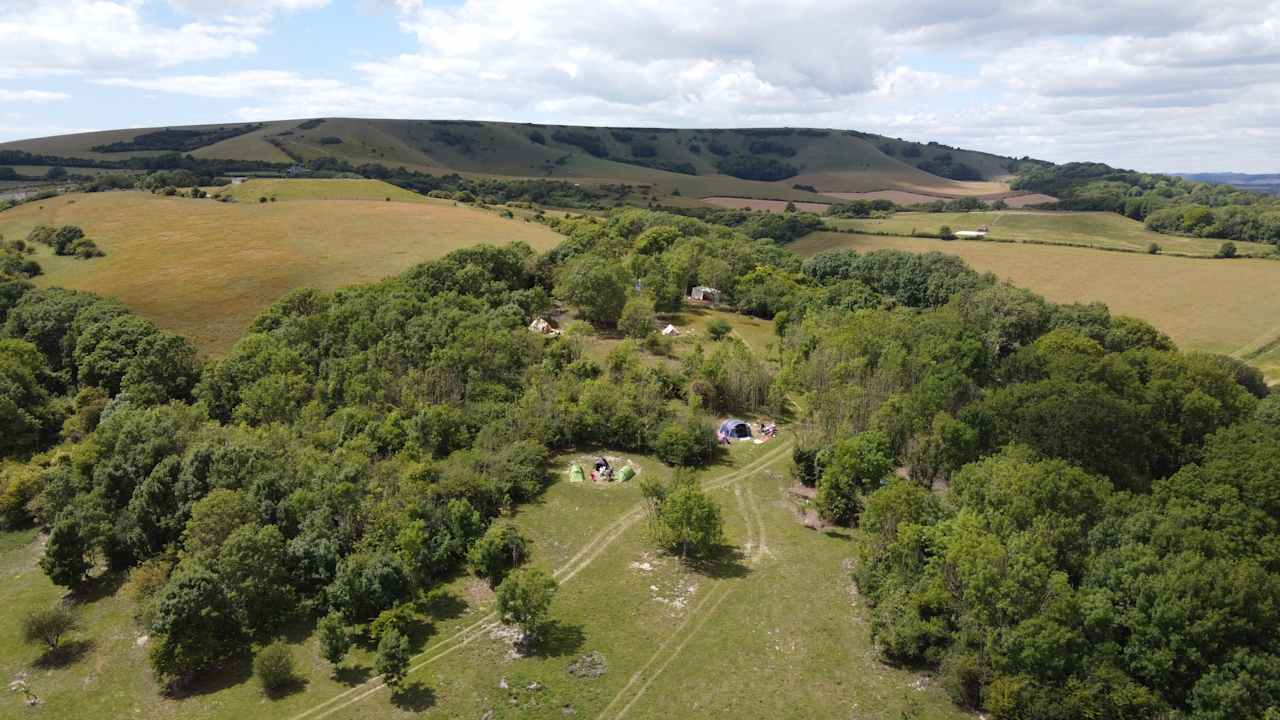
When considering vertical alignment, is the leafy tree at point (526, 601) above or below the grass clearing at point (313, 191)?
below

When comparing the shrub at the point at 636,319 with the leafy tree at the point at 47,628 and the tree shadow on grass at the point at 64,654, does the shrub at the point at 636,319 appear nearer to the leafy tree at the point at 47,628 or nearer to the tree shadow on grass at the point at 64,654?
the tree shadow on grass at the point at 64,654

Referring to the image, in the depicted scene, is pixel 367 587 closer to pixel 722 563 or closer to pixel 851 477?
pixel 722 563

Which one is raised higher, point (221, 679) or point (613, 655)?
point (613, 655)

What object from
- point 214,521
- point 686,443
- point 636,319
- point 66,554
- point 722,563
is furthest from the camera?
point 636,319

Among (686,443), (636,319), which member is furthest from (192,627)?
(636,319)

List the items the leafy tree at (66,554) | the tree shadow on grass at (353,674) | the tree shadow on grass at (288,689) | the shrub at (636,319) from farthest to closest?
the shrub at (636,319) < the leafy tree at (66,554) < the tree shadow on grass at (353,674) < the tree shadow on grass at (288,689)

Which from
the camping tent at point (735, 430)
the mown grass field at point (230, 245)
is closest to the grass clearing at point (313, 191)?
the mown grass field at point (230, 245)

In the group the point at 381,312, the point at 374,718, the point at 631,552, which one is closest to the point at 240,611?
the point at 374,718
